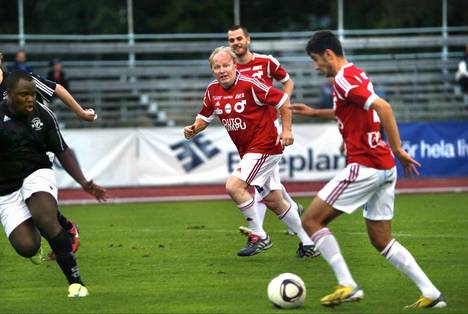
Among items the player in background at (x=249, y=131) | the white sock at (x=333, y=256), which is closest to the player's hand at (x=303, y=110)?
the white sock at (x=333, y=256)

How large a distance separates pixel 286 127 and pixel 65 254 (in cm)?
307

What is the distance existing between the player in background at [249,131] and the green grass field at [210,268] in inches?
20.2

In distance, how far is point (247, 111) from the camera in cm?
1202

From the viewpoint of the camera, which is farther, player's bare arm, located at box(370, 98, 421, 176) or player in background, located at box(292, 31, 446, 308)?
player in background, located at box(292, 31, 446, 308)

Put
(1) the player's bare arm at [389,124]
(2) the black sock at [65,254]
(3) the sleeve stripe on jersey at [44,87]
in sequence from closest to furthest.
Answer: (1) the player's bare arm at [389,124], (2) the black sock at [65,254], (3) the sleeve stripe on jersey at [44,87]

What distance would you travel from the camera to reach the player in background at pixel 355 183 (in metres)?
8.51

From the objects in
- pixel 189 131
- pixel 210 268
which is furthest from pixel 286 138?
pixel 210 268

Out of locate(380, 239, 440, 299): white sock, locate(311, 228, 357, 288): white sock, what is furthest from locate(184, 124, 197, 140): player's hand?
locate(380, 239, 440, 299): white sock

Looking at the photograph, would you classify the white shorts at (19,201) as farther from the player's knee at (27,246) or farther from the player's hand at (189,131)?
the player's hand at (189,131)

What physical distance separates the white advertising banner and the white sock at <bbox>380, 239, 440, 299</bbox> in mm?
15208

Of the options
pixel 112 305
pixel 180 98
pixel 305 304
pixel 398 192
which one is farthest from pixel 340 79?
pixel 180 98

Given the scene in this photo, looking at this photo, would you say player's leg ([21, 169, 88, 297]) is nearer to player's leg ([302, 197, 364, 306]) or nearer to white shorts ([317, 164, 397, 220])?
player's leg ([302, 197, 364, 306])

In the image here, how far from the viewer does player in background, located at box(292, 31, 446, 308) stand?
8.51 metres

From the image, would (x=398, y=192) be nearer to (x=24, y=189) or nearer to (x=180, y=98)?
(x=180, y=98)
